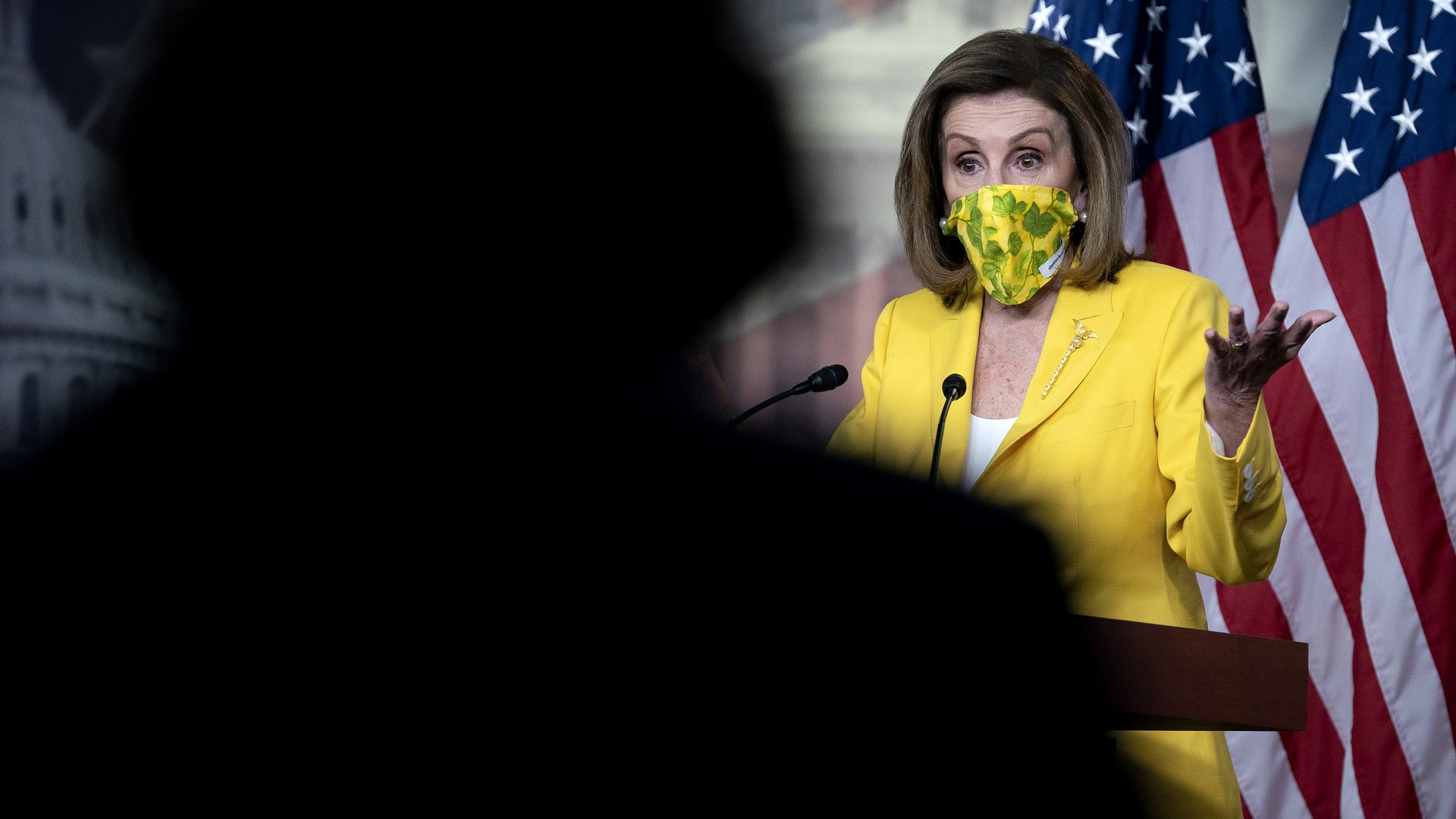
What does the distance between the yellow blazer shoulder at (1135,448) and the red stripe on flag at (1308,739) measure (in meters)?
1.13

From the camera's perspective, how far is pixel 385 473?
411 mm

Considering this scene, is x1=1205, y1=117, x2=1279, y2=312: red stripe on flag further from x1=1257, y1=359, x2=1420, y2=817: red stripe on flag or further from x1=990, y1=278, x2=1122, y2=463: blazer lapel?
x1=990, y1=278, x2=1122, y2=463: blazer lapel

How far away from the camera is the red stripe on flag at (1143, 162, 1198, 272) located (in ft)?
9.79

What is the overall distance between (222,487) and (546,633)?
115mm

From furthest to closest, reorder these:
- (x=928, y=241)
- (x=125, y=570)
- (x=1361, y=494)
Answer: (x=1361, y=494)
(x=928, y=241)
(x=125, y=570)

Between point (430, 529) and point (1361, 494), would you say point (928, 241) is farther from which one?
point (430, 529)

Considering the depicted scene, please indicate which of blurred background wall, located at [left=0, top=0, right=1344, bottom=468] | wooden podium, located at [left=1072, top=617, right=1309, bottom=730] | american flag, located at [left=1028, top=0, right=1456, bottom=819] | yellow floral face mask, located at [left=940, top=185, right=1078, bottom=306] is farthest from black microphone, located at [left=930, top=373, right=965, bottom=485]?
blurred background wall, located at [left=0, top=0, right=1344, bottom=468]

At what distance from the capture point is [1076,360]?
74.7 inches

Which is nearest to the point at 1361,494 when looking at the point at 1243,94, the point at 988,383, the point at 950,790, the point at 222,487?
the point at 1243,94

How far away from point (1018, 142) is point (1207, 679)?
1.11 metres

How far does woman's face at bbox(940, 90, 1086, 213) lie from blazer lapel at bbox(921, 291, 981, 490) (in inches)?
8.6

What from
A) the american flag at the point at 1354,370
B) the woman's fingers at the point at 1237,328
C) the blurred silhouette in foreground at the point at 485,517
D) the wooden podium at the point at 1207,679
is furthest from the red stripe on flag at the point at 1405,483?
the blurred silhouette in foreground at the point at 485,517

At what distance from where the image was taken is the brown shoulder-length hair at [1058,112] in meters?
2.00

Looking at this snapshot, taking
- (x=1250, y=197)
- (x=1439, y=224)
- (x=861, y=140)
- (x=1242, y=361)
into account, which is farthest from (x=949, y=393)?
(x=861, y=140)
